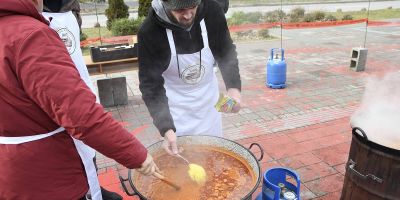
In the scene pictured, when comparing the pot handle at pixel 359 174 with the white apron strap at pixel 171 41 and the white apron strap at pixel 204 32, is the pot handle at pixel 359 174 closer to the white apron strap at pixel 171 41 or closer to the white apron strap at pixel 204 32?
the white apron strap at pixel 204 32

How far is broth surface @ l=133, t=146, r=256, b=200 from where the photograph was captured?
204 centimetres

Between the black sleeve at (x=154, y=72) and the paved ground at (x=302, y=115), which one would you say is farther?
the paved ground at (x=302, y=115)

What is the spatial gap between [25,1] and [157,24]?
1044 millimetres

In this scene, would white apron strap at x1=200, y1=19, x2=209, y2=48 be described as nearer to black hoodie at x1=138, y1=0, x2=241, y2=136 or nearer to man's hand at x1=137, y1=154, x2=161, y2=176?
black hoodie at x1=138, y1=0, x2=241, y2=136

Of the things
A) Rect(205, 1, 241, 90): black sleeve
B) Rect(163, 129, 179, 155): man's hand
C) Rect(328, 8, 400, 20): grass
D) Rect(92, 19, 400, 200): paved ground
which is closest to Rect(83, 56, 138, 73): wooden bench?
Rect(92, 19, 400, 200): paved ground

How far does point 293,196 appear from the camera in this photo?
2.55 m

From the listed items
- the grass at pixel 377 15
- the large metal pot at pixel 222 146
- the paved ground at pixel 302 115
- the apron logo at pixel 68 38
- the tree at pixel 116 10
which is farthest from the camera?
the grass at pixel 377 15

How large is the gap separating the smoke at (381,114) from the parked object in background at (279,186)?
2.16 feet

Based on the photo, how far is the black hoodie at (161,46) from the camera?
7.49ft

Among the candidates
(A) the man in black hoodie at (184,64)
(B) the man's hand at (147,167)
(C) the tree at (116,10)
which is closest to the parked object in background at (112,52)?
(A) the man in black hoodie at (184,64)

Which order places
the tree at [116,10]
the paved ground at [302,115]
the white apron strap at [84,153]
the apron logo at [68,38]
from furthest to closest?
the tree at [116,10]
the paved ground at [302,115]
the apron logo at [68,38]
the white apron strap at [84,153]

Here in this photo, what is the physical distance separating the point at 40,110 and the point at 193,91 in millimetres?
1345

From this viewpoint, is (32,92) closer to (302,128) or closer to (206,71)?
(206,71)

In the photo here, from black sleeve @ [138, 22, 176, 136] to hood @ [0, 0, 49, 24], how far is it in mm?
976
